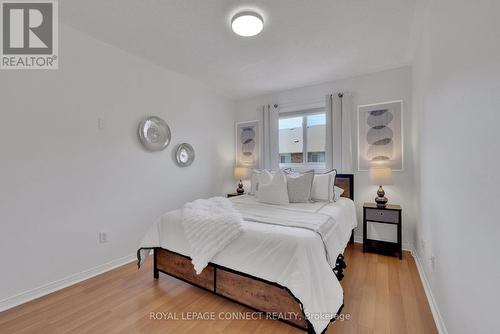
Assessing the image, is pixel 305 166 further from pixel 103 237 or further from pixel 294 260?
pixel 103 237

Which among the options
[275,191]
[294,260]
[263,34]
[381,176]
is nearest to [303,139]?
[381,176]

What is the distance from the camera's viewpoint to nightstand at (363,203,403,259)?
9.11 ft

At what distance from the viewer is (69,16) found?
6.82 ft

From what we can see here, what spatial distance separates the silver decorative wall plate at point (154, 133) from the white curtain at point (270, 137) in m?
1.82

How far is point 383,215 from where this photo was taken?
286cm

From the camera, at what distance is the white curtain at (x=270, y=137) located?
4.12m

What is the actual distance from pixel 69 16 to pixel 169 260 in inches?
102

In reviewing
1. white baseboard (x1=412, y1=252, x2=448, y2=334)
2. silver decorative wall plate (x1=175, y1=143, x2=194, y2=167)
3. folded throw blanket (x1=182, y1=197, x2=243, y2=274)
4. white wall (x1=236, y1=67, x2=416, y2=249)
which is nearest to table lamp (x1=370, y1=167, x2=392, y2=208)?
white wall (x1=236, y1=67, x2=416, y2=249)

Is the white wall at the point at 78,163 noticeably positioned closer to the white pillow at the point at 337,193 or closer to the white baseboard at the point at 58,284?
the white baseboard at the point at 58,284

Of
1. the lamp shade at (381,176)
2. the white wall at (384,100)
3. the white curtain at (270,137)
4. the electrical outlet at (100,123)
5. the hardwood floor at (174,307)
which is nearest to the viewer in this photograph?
the hardwood floor at (174,307)

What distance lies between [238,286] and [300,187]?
4.96 ft

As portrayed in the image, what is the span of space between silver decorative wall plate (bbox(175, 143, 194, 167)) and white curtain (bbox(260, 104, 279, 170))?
141cm

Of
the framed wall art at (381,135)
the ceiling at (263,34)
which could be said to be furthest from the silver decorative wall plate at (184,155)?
the framed wall art at (381,135)

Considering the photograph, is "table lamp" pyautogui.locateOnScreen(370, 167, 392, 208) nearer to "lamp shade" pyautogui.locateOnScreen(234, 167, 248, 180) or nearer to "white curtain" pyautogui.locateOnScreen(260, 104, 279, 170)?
"white curtain" pyautogui.locateOnScreen(260, 104, 279, 170)
